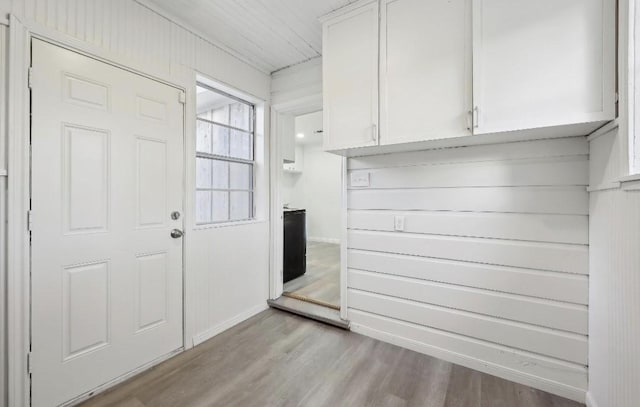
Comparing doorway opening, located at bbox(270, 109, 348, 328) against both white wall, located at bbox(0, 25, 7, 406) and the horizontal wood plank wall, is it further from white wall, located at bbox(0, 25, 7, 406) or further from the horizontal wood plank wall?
white wall, located at bbox(0, 25, 7, 406)

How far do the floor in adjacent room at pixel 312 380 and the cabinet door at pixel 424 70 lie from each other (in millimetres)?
1600

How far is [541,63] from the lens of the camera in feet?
4.35

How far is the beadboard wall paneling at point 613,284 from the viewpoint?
1082 millimetres

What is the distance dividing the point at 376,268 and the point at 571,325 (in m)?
1.25

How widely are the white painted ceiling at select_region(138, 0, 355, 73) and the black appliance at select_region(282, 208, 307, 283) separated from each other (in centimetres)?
200

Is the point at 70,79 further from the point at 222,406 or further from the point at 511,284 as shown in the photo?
the point at 511,284

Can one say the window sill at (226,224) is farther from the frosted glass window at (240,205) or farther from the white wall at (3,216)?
the white wall at (3,216)

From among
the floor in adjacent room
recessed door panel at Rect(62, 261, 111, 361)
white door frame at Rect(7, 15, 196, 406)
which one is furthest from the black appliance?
white door frame at Rect(7, 15, 196, 406)

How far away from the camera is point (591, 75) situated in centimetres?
124

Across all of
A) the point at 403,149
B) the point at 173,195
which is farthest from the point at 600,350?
the point at 173,195

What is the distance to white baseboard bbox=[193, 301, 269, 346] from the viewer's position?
7.30 feet

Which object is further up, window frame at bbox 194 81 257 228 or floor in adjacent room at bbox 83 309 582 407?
window frame at bbox 194 81 257 228

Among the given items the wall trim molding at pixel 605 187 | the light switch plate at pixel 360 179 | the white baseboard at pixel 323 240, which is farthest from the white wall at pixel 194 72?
the white baseboard at pixel 323 240

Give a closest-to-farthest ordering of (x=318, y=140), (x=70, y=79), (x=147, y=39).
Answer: (x=70, y=79) < (x=147, y=39) < (x=318, y=140)
